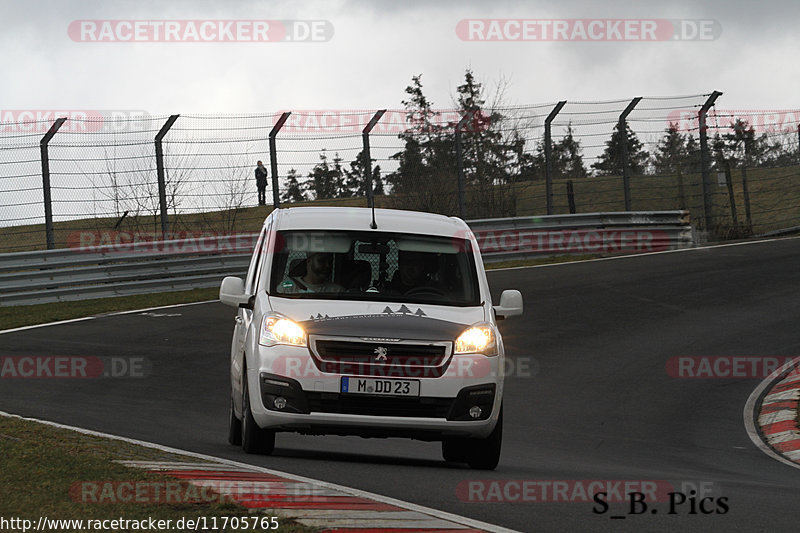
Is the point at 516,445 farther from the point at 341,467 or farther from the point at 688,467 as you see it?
the point at 341,467

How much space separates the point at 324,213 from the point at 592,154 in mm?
17845

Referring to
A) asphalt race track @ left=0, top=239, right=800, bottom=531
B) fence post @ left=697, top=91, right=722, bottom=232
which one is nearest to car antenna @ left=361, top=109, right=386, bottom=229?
asphalt race track @ left=0, top=239, right=800, bottom=531

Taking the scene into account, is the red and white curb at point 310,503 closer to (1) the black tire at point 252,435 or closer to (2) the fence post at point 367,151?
(1) the black tire at point 252,435

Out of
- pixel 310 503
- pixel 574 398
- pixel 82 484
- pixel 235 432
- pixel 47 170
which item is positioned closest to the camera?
pixel 310 503

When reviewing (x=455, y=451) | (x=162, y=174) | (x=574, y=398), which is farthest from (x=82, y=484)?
(x=162, y=174)

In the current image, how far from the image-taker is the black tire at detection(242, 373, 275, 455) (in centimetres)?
868

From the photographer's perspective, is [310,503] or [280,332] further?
[280,332]

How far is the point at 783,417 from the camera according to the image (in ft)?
39.8

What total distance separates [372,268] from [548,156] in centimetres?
1841

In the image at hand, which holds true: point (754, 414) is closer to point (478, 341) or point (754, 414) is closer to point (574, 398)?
point (574, 398)

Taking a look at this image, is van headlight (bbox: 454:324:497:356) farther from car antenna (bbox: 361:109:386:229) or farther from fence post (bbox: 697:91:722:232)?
fence post (bbox: 697:91:722:232)

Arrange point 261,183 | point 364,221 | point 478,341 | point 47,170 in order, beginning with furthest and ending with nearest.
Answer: point 261,183, point 47,170, point 364,221, point 478,341

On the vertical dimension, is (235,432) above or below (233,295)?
below

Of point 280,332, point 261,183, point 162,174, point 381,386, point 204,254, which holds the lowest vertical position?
point 381,386
